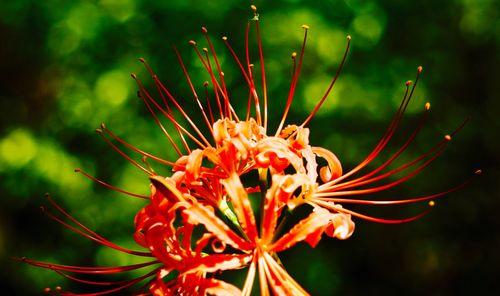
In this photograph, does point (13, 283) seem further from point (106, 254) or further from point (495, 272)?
point (495, 272)

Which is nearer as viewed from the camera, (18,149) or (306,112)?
(306,112)

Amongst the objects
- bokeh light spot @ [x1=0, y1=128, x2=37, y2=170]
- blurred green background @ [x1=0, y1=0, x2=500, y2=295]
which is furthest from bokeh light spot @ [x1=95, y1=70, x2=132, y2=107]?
bokeh light spot @ [x1=0, y1=128, x2=37, y2=170]

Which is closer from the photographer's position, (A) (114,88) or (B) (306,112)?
(B) (306,112)

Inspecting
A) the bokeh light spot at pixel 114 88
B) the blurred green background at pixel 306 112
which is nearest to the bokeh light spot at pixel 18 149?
the blurred green background at pixel 306 112

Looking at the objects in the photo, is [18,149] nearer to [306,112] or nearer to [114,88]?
[114,88]

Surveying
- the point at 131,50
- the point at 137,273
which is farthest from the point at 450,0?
the point at 137,273

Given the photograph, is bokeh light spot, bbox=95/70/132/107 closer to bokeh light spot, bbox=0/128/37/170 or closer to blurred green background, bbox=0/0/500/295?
blurred green background, bbox=0/0/500/295

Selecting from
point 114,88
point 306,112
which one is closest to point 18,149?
point 114,88

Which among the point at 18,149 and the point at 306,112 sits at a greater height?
the point at 306,112
